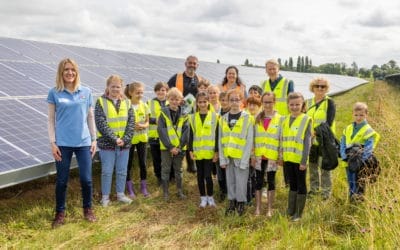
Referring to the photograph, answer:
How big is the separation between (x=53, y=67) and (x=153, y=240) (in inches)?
249

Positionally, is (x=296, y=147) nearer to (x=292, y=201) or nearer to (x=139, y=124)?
(x=292, y=201)

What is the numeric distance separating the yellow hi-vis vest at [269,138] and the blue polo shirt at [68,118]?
2.41 metres

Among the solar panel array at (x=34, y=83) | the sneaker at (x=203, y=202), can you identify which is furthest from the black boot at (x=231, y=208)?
the solar panel array at (x=34, y=83)

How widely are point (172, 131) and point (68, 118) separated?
5.75ft

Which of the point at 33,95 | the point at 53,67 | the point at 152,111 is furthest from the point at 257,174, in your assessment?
the point at 53,67

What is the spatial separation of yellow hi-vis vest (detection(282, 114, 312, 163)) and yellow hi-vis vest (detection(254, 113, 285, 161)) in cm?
14

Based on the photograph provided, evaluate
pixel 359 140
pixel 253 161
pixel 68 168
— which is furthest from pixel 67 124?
pixel 359 140

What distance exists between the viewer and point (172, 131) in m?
6.02

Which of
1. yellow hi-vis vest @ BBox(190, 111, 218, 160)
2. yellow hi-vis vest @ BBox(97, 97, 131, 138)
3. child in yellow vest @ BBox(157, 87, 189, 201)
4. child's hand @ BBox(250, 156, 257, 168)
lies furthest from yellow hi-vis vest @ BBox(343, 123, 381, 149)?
yellow hi-vis vest @ BBox(97, 97, 131, 138)

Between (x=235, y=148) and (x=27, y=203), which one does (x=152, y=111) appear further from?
(x=27, y=203)

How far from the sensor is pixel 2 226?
16.0 ft

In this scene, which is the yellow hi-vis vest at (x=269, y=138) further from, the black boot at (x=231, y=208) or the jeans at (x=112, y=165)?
the jeans at (x=112, y=165)

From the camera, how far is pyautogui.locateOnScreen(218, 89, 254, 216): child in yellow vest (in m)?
5.29

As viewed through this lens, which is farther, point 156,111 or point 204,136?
point 156,111
